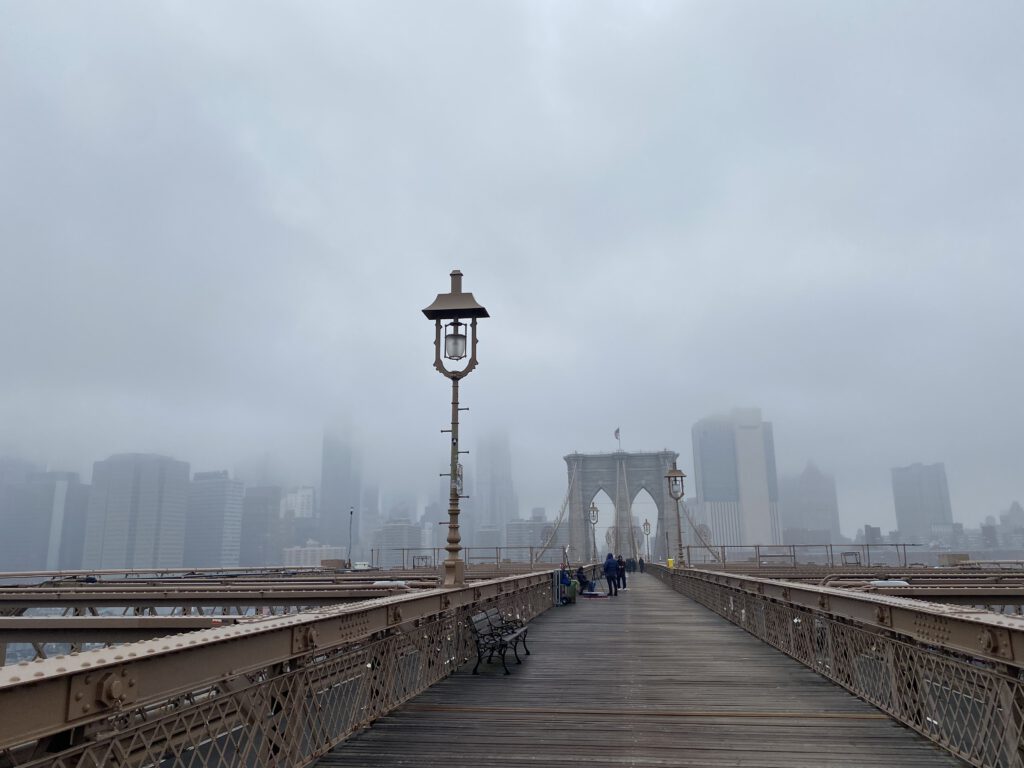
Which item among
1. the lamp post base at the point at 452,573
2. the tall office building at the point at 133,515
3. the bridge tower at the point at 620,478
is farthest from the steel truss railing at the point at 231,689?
the tall office building at the point at 133,515

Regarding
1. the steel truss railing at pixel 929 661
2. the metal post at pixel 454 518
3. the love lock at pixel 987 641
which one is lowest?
the steel truss railing at pixel 929 661

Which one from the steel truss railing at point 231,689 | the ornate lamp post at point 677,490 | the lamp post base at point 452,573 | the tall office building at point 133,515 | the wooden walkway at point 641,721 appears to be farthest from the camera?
the tall office building at point 133,515

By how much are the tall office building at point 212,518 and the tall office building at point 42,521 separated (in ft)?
57.7

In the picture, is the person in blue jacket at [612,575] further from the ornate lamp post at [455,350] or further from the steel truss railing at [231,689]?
the steel truss railing at [231,689]

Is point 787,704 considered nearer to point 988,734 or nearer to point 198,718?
point 988,734

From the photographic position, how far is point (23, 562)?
11650 cm

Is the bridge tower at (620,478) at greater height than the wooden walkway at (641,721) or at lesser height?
greater

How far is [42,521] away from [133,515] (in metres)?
13.2

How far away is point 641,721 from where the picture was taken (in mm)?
5559

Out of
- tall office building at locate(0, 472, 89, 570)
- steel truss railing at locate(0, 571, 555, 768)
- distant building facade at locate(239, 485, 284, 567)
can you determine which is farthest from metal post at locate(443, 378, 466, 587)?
tall office building at locate(0, 472, 89, 570)

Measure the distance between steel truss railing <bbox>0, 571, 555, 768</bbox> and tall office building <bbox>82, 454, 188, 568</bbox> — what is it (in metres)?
123

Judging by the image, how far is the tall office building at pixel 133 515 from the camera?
113 metres

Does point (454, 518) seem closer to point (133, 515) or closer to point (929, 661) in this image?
point (929, 661)

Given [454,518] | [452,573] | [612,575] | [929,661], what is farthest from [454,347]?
[612,575]
